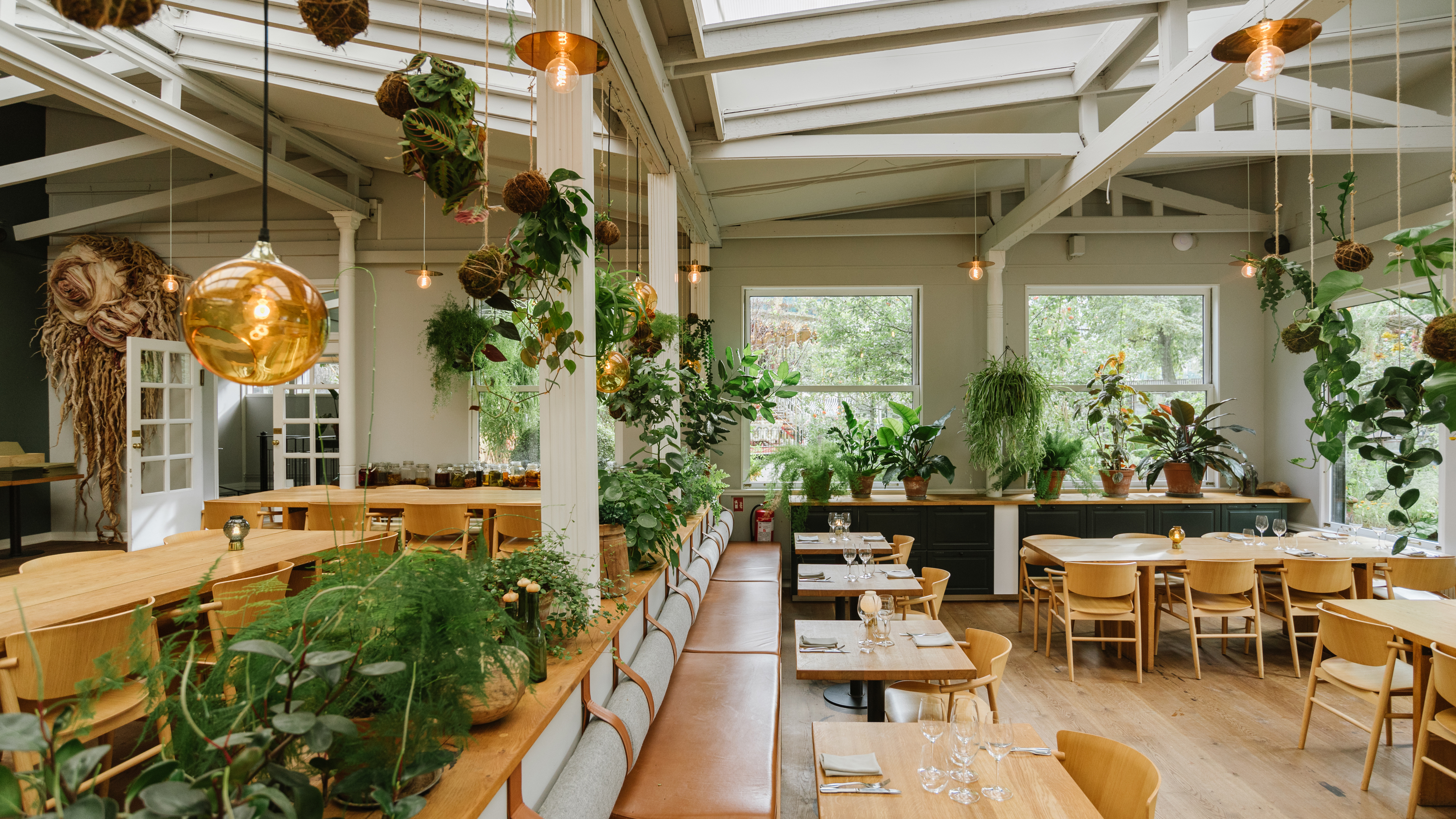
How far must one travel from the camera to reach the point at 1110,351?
23.8 feet

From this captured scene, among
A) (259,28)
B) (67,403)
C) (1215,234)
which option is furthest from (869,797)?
(67,403)

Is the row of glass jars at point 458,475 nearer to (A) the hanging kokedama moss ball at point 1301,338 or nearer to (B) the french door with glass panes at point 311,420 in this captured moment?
(B) the french door with glass panes at point 311,420

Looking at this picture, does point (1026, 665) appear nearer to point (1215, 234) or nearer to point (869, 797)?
point (869, 797)

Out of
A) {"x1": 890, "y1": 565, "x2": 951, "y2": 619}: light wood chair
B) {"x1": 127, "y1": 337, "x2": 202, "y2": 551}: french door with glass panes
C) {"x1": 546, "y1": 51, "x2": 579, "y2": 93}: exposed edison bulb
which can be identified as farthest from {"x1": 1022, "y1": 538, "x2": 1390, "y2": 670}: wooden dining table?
{"x1": 127, "y1": 337, "x2": 202, "y2": 551}: french door with glass panes

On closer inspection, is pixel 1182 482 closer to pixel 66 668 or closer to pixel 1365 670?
pixel 1365 670

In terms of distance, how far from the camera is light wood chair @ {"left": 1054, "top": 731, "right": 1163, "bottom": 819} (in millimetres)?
1857

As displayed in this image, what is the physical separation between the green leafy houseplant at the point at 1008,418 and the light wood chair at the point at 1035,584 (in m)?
0.72

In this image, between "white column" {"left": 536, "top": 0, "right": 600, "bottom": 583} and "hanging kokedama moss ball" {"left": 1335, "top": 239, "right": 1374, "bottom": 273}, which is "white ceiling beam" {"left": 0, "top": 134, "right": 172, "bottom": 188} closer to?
"white column" {"left": 536, "top": 0, "right": 600, "bottom": 583}

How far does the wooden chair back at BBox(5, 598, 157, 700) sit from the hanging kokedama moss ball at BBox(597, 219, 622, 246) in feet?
6.08

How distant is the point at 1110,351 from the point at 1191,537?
204 centimetres

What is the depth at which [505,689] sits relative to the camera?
5.10 ft

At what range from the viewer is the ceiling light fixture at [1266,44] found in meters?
2.51

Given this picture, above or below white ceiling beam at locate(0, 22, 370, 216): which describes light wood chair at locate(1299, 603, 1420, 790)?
below

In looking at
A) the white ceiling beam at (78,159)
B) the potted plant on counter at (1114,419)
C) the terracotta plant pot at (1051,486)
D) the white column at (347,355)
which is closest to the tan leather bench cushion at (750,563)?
the terracotta plant pot at (1051,486)
